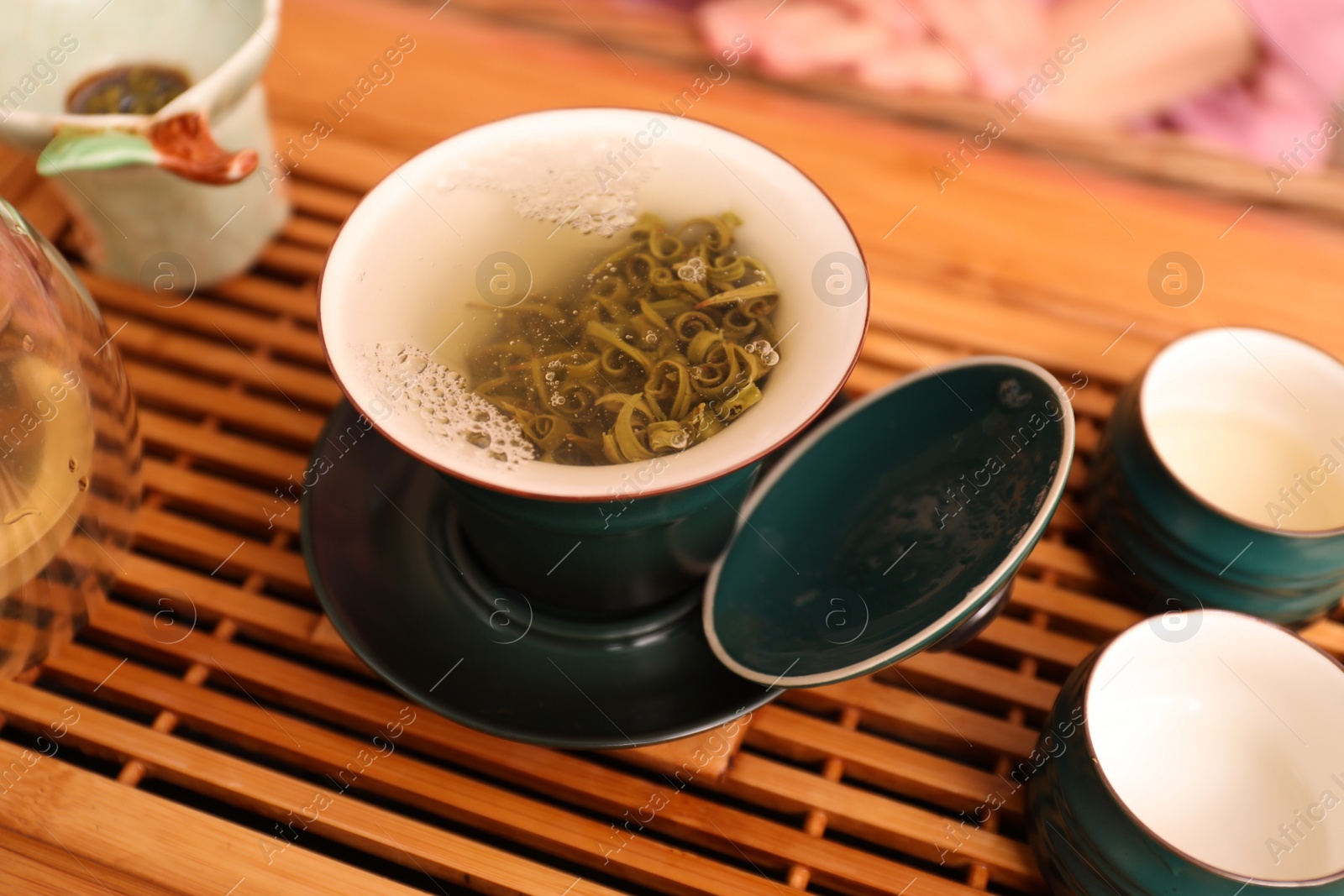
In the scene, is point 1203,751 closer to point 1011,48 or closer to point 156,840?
point 156,840

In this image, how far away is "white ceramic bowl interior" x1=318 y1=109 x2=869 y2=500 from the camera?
27.8 inches

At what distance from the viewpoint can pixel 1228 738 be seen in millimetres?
844

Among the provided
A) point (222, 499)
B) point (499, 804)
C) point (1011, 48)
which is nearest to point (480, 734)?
point (499, 804)

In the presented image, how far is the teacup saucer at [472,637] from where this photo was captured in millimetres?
825

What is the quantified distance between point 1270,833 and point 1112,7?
1513 millimetres

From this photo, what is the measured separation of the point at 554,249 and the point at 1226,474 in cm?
67

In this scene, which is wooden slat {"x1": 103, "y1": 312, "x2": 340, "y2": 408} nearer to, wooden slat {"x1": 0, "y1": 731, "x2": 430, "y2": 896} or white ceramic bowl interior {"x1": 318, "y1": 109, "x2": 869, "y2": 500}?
white ceramic bowl interior {"x1": 318, "y1": 109, "x2": 869, "y2": 500}

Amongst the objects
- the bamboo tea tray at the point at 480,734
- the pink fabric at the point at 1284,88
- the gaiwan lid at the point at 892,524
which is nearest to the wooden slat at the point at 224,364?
the bamboo tea tray at the point at 480,734

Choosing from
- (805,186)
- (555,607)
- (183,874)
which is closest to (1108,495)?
(805,186)

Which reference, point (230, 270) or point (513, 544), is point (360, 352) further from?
point (230, 270)

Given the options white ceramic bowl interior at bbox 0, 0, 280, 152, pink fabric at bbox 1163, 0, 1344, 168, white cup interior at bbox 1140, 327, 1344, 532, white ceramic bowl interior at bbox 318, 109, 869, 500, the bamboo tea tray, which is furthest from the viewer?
pink fabric at bbox 1163, 0, 1344, 168

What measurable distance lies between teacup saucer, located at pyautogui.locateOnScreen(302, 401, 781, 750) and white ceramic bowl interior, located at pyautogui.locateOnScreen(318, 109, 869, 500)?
224 millimetres

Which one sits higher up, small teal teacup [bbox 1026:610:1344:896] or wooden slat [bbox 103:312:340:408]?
wooden slat [bbox 103:312:340:408]

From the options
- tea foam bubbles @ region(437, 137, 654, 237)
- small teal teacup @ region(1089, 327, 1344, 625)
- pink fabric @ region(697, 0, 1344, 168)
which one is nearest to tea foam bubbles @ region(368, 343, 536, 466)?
tea foam bubbles @ region(437, 137, 654, 237)
